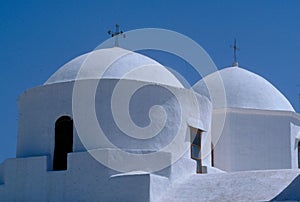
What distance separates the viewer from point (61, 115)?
17.9 meters

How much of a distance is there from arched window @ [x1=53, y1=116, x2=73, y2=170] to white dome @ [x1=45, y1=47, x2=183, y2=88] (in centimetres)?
135

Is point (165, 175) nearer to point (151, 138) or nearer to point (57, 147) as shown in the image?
point (151, 138)

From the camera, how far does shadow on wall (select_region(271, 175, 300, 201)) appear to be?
1481 cm

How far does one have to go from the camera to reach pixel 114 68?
1848 cm

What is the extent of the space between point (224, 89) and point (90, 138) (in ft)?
21.2

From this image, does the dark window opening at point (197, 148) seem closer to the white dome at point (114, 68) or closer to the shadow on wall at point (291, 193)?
the white dome at point (114, 68)

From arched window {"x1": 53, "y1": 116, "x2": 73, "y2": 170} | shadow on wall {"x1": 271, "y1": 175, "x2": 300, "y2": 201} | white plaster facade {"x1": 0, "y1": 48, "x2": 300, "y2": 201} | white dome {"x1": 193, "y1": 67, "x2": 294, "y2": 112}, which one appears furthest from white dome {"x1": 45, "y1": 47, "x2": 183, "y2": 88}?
shadow on wall {"x1": 271, "y1": 175, "x2": 300, "y2": 201}

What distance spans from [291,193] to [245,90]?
746 cm

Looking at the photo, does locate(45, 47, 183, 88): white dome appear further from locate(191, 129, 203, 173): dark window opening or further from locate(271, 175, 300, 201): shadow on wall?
locate(271, 175, 300, 201): shadow on wall

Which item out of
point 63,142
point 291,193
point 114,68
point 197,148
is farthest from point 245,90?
point 291,193

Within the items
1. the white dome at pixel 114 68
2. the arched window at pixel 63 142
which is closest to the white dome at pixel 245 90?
the white dome at pixel 114 68

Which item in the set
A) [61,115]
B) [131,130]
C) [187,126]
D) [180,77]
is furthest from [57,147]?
[180,77]

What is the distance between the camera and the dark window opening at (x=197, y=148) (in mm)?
18734

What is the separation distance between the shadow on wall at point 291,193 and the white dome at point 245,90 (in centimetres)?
645
